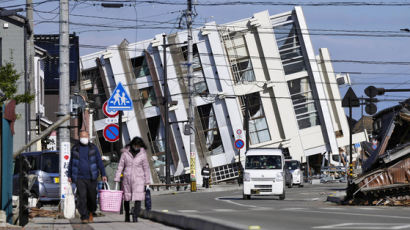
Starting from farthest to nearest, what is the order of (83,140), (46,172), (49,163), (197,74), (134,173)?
(197,74) < (49,163) < (46,172) < (134,173) < (83,140)

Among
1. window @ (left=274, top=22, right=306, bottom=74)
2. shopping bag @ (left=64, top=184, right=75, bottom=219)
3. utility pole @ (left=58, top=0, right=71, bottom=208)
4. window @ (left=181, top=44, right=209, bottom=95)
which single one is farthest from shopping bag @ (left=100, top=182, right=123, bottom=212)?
window @ (left=274, top=22, right=306, bottom=74)

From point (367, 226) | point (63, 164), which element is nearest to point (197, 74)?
point (63, 164)

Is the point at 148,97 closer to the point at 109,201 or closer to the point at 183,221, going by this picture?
the point at 109,201

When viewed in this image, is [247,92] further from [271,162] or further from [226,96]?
[271,162]

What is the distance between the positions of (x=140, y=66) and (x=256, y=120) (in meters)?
10.7

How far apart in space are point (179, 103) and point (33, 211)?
46264 mm

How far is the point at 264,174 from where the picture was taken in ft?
116

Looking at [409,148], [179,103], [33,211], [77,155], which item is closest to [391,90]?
[409,148]

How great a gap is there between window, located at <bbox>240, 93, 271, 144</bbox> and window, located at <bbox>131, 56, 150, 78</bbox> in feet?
27.8

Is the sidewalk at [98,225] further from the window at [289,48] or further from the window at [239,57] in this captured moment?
the window at [289,48]

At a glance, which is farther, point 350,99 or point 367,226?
point 350,99

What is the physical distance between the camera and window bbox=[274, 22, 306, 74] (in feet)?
221

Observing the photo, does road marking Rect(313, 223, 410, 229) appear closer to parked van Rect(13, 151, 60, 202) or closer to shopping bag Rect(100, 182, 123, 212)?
shopping bag Rect(100, 182, 123, 212)

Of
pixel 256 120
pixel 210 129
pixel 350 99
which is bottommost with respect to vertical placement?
pixel 350 99
